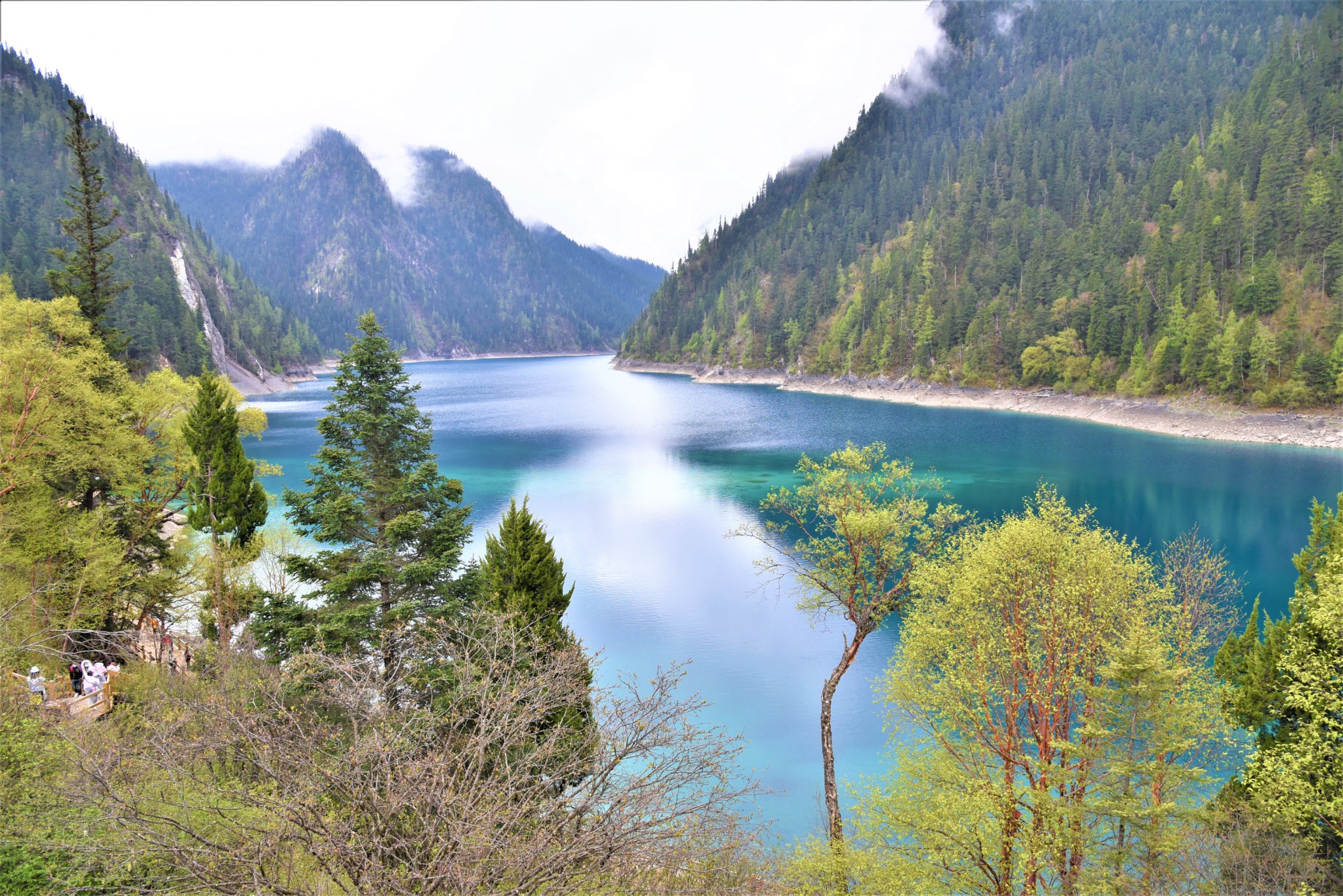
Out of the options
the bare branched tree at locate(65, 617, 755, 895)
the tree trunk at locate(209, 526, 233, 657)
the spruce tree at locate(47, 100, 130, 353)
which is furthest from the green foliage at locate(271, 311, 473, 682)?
the spruce tree at locate(47, 100, 130, 353)

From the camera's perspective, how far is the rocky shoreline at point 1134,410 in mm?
63656

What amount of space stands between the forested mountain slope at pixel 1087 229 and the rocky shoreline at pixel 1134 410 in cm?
233

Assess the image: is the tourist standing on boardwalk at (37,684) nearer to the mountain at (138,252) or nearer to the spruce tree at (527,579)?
the spruce tree at (527,579)

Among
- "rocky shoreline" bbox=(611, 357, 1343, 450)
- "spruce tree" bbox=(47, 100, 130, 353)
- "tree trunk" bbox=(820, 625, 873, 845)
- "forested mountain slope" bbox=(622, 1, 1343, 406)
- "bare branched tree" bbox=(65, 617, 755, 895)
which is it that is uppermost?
"forested mountain slope" bbox=(622, 1, 1343, 406)

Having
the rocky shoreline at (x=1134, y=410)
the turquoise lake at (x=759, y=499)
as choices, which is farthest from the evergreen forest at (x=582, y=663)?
the rocky shoreline at (x=1134, y=410)

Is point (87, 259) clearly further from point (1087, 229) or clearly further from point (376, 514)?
point (1087, 229)

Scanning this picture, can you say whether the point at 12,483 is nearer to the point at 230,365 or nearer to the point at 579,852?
the point at 579,852

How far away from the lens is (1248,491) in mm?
46219

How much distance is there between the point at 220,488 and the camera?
22703 millimetres

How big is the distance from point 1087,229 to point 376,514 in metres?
127

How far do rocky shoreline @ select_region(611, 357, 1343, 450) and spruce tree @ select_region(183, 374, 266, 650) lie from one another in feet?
263

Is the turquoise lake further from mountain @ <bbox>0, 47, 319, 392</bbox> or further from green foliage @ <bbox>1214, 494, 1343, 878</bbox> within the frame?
mountain @ <bbox>0, 47, 319, 392</bbox>

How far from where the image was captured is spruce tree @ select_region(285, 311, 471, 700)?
1667 centimetres

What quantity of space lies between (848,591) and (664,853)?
38.9 feet
